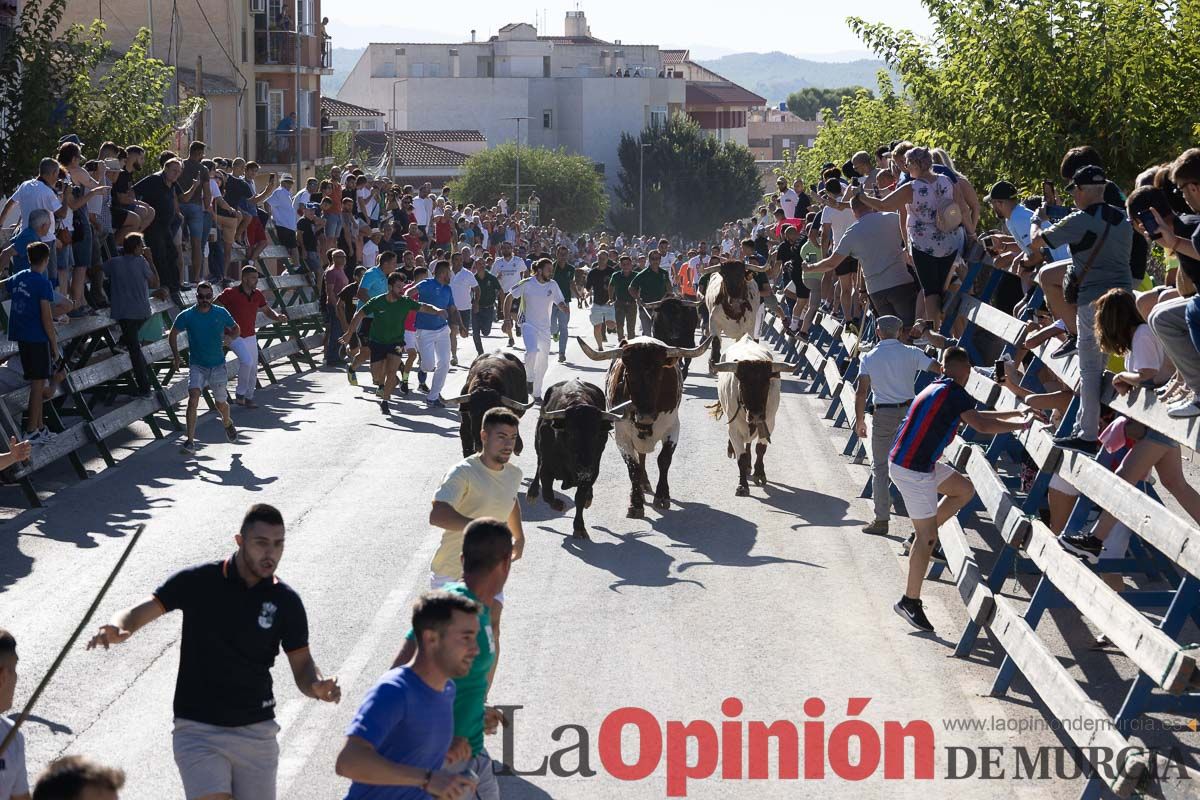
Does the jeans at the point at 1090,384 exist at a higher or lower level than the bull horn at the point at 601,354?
higher

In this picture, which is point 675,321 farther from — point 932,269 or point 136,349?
point 932,269

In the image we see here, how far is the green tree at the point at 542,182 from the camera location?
105938mm

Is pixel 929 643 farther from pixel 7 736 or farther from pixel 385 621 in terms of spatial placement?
pixel 7 736

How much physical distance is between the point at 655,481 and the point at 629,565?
3.86 meters

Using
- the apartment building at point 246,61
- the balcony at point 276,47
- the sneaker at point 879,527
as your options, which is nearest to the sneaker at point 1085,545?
the sneaker at point 879,527

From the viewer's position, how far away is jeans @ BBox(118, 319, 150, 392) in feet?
65.2

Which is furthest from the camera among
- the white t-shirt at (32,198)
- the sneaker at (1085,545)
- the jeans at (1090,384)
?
the white t-shirt at (32,198)

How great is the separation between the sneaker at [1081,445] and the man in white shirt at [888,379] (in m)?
3.49

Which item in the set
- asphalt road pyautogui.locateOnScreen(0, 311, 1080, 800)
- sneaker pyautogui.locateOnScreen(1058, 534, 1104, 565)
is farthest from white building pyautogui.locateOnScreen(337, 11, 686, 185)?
sneaker pyautogui.locateOnScreen(1058, 534, 1104, 565)

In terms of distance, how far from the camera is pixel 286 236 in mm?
29844

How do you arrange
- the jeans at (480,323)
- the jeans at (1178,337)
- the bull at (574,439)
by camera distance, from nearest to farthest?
1. the jeans at (1178,337)
2. the bull at (574,439)
3. the jeans at (480,323)

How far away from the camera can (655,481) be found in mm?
17703

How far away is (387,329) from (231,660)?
1585 cm

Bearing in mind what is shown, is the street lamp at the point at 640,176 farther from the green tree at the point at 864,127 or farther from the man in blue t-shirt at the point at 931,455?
the man in blue t-shirt at the point at 931,455
